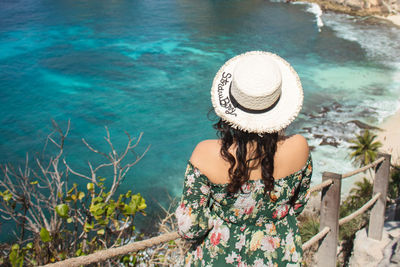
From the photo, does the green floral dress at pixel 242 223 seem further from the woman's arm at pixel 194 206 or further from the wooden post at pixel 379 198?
the wooden post at pixel 379 198

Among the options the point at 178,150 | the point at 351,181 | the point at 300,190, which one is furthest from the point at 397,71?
the point at 300,190

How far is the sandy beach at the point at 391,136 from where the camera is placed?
19.6 metres

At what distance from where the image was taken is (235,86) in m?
1.72

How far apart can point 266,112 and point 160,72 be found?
2952 centimetres

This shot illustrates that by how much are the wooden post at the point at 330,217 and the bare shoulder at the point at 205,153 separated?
143 cm

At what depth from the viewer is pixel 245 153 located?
69.7 inches

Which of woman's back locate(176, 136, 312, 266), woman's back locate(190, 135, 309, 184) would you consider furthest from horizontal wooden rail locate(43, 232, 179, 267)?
woman's back locate(190, 135, 309, 184)

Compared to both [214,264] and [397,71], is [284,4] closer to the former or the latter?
[397,71]

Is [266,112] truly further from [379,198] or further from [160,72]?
[160,72]

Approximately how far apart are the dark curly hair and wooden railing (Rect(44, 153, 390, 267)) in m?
0.54

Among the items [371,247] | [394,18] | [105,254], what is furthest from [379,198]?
[394,18]

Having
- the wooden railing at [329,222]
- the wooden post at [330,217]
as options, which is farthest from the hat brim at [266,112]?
the wooden post at [330,217]

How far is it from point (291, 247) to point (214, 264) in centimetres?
41

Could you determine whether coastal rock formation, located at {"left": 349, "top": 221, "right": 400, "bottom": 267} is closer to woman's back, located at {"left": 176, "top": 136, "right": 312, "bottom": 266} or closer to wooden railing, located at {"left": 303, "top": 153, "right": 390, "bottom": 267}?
wooden railing, located at {"left": 303, "top": 153, "right": 390, "bottom": 267}
